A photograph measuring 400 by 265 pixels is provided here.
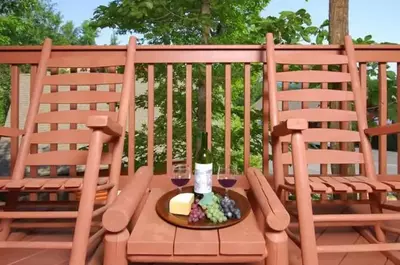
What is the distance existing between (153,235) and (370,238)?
1.17 m

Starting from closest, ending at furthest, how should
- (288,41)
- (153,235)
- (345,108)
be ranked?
(153,235)
(345,108)
(288,41)

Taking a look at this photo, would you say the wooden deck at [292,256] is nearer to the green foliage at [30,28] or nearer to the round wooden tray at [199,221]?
the round wooden tray at [199,221]

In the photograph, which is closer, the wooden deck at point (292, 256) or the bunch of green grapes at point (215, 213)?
the bunch of green grapes at point (215, 213)

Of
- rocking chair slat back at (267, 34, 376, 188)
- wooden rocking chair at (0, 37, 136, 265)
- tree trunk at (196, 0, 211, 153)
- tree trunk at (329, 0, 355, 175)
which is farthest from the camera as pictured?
tree trunk at (196, 0, 211, 153)

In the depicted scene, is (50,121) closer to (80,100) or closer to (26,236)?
(80,100)

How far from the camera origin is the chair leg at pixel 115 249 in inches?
38.7

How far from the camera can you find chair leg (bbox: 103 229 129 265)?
983 millimetres

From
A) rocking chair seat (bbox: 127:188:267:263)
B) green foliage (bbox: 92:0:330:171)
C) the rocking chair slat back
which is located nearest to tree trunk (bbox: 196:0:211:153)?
green foliage (bbox: 92:0:330:171)

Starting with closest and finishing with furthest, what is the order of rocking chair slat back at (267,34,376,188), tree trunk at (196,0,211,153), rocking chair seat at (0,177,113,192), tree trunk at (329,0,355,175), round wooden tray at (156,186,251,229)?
1. round wooden tray at (156,186,251,229)
2. rocking chair seat at (0,177,113,192)
3. rocking chair slat back at (267,34,376,188)
4. tree trunk at (329,0,355,175)
5. tree trunk at (196,0,211,153)

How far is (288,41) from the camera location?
2.92 meters

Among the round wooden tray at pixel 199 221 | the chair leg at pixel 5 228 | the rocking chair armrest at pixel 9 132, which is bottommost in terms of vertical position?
the chair leg at pixel 5 228

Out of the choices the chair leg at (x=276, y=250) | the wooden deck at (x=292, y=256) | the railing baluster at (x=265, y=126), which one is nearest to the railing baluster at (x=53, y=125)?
the wooden deck at (x=292, y=256)

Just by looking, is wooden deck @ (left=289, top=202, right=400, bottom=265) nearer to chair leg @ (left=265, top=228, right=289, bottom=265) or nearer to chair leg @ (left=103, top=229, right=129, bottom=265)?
chair leg @ (left=265, top=228, right=289, bottom=265)

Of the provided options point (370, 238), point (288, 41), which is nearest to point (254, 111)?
point (288, 41)
